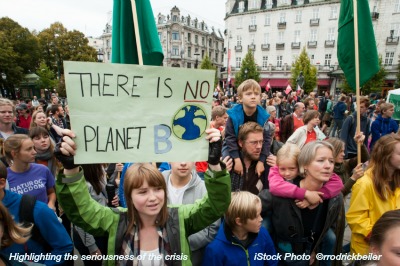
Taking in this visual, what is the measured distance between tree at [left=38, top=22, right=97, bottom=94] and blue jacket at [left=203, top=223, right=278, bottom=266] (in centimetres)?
4265

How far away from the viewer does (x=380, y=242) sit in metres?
1.58

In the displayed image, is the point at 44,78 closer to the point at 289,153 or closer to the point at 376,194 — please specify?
the point at 289,153

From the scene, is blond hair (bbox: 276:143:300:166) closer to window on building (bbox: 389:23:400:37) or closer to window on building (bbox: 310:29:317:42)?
window on building (bbox: 389:23:400:37)

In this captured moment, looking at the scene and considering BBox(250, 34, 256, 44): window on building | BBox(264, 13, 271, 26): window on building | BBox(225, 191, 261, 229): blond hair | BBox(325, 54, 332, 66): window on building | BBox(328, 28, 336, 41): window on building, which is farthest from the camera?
BBox(250, 34, 256, 44): window on building

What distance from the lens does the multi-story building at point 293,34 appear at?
35000mm

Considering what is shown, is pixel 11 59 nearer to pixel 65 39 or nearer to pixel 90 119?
pixel 65 39

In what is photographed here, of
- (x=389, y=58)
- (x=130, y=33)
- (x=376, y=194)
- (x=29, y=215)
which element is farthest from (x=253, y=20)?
(x=29, y=215)

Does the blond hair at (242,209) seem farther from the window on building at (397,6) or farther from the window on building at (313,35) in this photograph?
the window on building at (313,35)

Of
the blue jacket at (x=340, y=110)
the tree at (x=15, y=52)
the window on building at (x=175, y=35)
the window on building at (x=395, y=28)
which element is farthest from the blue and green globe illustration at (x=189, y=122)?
the window on building at (x=175, y=35)

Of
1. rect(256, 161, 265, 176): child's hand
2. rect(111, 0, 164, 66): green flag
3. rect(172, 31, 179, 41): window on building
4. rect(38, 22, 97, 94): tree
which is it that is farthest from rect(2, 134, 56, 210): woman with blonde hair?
rect(172, 31, 179, 41): window on building

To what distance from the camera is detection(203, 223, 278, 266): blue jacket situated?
2.06m

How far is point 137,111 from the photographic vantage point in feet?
5.61

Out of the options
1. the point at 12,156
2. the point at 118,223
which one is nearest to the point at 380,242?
the point at 118,223

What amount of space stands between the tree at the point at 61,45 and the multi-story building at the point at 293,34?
23762mm
